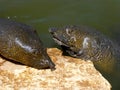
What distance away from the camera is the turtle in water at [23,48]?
5391 mm

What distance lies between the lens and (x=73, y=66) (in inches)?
219

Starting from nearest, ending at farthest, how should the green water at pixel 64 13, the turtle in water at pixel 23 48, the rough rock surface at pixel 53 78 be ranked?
the rough rock surface at pixel 53 78 < the turtle in water at pixel 23 48 < the green water at pixel 64 13

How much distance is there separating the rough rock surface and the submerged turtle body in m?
0.45

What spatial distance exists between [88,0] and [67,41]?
274 centimetres

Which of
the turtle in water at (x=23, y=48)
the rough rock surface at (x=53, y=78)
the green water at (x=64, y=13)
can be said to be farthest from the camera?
the green water at (x=64, y=13)

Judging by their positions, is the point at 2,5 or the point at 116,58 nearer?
the point at 116,58

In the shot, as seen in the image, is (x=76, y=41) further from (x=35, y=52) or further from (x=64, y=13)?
(x=64, y=13)

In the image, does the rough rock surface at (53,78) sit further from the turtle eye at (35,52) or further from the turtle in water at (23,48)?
the turtle eye at (35,52)

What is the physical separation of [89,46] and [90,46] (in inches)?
0.7

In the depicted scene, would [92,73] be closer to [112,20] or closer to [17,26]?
[17,26]

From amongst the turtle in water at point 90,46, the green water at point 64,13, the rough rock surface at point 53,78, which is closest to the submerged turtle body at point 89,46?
the turtle in water at point 90,46

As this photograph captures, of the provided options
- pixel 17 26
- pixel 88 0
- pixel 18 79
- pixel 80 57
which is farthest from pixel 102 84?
pixel 88 0

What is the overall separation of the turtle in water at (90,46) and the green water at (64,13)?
105cm

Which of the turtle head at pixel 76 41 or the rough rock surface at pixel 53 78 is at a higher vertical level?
the turtle head at pixel 76 41
